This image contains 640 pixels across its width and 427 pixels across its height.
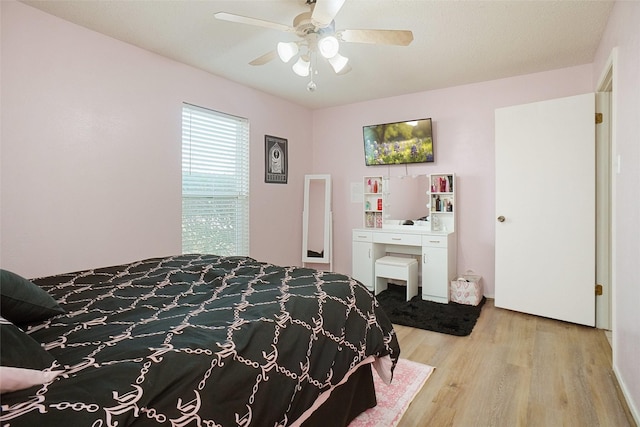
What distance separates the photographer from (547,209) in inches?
125

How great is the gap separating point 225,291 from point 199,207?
2.05 metres

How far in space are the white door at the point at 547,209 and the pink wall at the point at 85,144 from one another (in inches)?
121

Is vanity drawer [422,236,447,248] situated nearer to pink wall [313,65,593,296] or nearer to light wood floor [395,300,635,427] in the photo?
pink wall [313,65,593,296]

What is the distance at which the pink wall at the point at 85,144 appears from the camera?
7.63 feet

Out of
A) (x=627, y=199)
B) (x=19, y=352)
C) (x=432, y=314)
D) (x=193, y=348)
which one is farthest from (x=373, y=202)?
(x=19, y=352)

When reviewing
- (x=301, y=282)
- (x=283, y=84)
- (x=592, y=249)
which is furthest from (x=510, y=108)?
(x=301, y=282)

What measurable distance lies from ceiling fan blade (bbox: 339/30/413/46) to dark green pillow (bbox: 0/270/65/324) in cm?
204

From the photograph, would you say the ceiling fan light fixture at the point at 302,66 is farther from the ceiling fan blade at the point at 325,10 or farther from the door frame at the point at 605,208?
the door frame at the point at 605,208

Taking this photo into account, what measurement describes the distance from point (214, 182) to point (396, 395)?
2.70 metres

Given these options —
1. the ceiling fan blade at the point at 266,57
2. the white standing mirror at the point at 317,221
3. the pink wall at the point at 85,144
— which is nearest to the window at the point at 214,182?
the pink wall at the point at 85,144

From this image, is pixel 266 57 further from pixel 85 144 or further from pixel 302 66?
pixel 85 144

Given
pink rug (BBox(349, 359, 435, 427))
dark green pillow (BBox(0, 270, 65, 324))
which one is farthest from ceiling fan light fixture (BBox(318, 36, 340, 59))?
pink rug (BBox(349, 359, 435, 427))

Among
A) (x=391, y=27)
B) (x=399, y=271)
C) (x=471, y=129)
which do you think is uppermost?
(x=391, y=27)

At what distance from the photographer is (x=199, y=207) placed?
11.7ft
